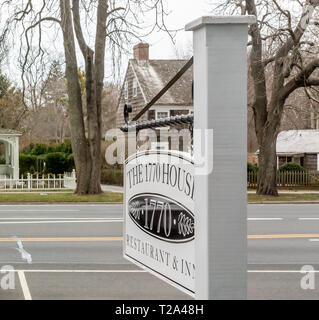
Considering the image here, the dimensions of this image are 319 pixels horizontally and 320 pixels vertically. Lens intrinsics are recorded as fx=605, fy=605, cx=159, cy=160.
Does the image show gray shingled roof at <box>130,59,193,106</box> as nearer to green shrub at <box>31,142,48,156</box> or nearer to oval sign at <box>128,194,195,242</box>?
green shrub at <box>31,142,48,156</box>

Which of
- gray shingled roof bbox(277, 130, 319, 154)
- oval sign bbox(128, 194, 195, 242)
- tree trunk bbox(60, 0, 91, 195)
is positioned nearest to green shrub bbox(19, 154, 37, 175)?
tree trunk bbox(60, 0, 91, 195)

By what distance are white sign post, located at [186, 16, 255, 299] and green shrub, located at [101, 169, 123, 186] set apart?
34495 mm

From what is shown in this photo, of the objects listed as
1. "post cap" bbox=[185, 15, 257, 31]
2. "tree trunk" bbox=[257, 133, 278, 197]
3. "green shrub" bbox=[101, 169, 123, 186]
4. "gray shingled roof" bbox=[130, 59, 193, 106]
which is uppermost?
"gray shingled roof" bbox=[130, 59, 193, 106]

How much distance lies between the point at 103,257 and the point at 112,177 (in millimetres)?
28385

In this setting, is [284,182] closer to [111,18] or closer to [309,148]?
[309,148]

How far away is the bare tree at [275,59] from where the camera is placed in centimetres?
2491

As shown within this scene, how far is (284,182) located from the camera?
36.8 m

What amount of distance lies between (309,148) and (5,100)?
79.4ft

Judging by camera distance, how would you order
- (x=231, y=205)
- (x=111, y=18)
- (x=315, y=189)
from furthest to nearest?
(x=315, y=189) < (x=111, y=18) < (x=231, y=205)

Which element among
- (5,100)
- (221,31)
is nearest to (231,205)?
(221,31)

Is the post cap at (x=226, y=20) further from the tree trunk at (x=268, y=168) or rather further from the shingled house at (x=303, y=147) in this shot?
the shingled house at (x=303, y=147)

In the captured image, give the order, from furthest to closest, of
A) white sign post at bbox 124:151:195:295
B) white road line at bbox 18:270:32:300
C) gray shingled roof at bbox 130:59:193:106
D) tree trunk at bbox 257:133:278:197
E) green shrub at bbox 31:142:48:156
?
gray shingled roof at bbox 130:59:193:106 → green shrub at bbox 31:142:48:156 → tree trunk at bbox 257:133:278:197 → white road line at bbox 18:270:32:300 → white sign post at bbox 124:151:195:295

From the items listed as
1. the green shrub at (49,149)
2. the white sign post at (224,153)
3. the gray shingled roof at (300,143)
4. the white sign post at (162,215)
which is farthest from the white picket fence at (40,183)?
the white sign post at (224,153)

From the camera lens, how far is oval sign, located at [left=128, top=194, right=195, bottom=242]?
2884 millimetres
